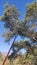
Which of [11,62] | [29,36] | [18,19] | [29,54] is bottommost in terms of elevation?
[11,62]

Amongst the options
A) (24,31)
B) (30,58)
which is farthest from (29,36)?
(30,58)

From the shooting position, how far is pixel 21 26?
105 ft

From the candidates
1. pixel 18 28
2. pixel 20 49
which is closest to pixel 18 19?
pixel 18 28

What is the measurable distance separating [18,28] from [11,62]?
5727 mm

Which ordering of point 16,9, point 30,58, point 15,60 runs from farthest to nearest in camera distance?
point 15,60 < point 16,9 < point 30,58

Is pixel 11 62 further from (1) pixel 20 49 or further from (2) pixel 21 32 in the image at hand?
→ (2) pixel 21 32

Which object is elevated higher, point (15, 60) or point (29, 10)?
point (29, 10)

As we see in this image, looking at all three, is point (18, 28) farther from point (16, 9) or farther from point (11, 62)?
point (11, 62)

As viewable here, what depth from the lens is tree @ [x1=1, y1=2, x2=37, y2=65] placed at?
3181cm

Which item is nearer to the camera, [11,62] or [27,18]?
[27,18]

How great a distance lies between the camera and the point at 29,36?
106ft

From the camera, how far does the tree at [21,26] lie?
31.8 metres

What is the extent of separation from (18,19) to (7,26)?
6.63ft

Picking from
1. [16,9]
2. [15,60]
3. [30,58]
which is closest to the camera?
[30,58]
